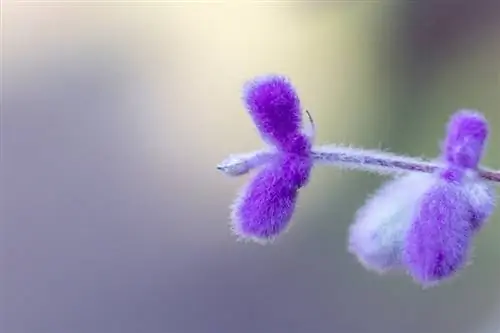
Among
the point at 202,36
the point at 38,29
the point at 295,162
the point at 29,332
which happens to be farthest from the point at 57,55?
the point at 295,162

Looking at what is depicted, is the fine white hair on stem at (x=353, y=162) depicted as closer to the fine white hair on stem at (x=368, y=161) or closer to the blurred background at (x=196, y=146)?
the fine white hair on stem at (x=368, y=161)

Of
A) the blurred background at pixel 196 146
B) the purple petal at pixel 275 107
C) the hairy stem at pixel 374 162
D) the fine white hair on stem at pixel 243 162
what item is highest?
the blurred background at pixel 196 146

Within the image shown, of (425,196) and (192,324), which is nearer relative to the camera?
(425,196)

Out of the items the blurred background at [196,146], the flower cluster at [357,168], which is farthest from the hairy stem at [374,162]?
the blurred background at [196,146]

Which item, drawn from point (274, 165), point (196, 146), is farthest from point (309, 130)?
point (196, 146)

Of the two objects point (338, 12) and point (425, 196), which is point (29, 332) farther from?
point (425, 196)

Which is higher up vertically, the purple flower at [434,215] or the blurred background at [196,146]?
the blurred background at [196,146]
